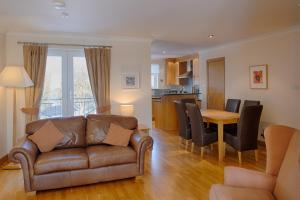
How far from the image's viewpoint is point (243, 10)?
3539 mm

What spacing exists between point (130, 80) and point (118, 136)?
80.3 inches

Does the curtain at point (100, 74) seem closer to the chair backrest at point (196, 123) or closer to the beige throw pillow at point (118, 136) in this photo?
the beige throw pillow at point (118, 136)

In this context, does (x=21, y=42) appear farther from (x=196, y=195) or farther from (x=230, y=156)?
(x=230, y=156)

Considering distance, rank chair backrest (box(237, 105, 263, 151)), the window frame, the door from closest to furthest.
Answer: chair backrest (box(237, 105, 263, 151))
the window frame
the door

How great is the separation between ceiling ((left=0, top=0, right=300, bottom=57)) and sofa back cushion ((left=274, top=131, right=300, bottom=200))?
6.58 ft

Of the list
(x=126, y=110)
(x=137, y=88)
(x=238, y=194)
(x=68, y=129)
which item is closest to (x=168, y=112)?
(x=137, y=88)

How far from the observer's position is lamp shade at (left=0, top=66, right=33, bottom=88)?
421 cm

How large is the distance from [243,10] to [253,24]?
1000mm

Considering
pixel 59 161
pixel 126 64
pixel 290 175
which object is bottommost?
pixel 59 161

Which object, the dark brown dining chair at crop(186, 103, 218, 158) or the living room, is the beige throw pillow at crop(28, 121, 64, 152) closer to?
the living room

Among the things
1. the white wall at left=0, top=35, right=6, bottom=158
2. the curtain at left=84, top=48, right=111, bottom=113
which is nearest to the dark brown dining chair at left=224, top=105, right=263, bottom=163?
the curtain at left=84, top=48, right=111, bottom=113

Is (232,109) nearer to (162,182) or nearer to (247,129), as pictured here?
(247,129)

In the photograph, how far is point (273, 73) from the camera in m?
5.27

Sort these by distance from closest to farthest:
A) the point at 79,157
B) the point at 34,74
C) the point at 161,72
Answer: the point at 79,157 → the point at 34,74 → the point at 161,72
